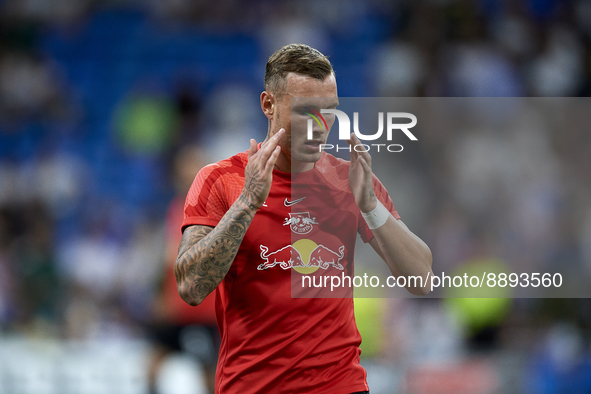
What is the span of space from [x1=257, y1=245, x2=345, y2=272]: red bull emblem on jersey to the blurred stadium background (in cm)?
241

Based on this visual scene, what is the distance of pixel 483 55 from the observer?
8172mm

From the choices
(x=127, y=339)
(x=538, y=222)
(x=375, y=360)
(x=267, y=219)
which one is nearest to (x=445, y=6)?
(x=538, y=222)

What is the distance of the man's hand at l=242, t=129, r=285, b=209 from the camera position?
8.31ft

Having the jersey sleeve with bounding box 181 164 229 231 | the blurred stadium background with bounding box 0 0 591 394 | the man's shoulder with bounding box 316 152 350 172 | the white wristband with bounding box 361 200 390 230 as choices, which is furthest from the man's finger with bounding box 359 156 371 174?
the blurred stadium background with bounding box 0 0 591 394

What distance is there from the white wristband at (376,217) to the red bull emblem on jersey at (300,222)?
246mm

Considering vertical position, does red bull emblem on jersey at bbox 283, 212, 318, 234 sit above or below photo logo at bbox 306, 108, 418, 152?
below

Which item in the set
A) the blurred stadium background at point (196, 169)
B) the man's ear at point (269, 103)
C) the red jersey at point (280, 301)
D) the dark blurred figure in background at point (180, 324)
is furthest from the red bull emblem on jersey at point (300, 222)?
the dark blurred figure in background at point (180, 324)

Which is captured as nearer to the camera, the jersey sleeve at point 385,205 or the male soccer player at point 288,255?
the male soccer player at point 288,255

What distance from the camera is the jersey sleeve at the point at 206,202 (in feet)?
8.94

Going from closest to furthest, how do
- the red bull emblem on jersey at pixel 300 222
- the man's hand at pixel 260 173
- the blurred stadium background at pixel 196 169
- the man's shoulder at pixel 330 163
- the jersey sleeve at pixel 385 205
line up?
the man's hand at pixel 260 173 < the red bull emblem on jersey at pixel 300 222 < the jersey sleeve at pixel 385 205 < the man's shoulder at pixel 330 163 < the blurred stadium background at pixel 196 169

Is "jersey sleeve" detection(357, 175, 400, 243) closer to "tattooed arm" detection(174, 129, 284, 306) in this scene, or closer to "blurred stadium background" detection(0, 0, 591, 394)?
"tattooed arm" detection(174, 129, 284, 306)

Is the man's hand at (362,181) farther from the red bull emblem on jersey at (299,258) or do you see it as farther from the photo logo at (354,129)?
the red bull emblem on jersey at (299,258)

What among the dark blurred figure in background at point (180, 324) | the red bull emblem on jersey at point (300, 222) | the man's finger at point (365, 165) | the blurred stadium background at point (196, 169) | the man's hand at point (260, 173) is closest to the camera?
the man's hand at point (260, 173)

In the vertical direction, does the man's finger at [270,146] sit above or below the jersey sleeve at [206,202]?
above
